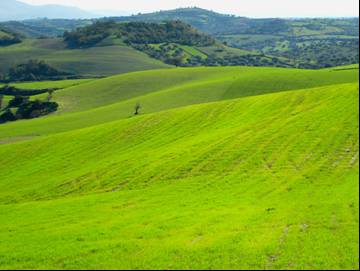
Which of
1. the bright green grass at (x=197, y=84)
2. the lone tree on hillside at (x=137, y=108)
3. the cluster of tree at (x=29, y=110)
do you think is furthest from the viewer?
the cluster of tree at (x=29, y=110)

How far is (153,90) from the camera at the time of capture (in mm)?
154750

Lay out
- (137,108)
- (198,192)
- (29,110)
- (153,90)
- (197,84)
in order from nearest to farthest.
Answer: (198,192)
(137,108)
(197,84)
(29,110)
(153,90)

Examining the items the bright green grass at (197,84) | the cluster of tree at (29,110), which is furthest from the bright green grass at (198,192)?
the cluster of tree at (29,110)

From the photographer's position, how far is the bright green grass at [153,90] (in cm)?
10694

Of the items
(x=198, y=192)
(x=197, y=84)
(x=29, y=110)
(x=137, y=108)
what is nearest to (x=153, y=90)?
(x=197, y=84)

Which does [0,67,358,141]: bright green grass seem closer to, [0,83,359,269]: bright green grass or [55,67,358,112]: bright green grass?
[55,67,358,112]: bright green grass

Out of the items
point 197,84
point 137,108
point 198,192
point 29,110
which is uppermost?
point 198,192

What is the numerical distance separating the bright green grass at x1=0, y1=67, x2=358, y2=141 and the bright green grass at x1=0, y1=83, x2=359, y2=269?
3391 centimetres

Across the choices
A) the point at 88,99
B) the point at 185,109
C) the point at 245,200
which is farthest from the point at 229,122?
the point at 88,99

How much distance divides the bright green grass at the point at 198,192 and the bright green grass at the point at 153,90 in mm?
33908

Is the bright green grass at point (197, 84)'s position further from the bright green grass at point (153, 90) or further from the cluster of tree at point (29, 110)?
the cluster of tree at point (29, 110)

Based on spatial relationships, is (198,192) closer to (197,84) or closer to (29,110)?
(197,84)

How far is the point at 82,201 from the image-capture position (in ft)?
139

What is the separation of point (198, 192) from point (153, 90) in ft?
381
